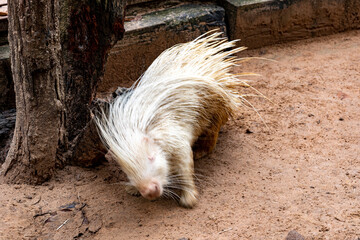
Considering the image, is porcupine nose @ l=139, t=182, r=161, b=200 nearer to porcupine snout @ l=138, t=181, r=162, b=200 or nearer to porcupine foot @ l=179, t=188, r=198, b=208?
porcupine snout @ l=138, t=181, r=162, b=200

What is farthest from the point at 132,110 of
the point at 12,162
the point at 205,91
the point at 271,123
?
the point at 271,123

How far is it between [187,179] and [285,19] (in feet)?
8.02

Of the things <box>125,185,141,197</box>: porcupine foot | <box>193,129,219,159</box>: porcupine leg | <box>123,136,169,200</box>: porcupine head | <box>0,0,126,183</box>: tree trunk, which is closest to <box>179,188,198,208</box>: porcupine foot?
<box>123,136,169,200</box>: porcupine head

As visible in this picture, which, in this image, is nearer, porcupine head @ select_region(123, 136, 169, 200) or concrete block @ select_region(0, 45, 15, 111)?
porcupine head @ select_region(123, 136, 169, 200)

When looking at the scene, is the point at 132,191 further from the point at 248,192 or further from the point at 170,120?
the point at 248,192

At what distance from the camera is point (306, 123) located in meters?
3.09

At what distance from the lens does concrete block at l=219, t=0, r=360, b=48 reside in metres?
4.12

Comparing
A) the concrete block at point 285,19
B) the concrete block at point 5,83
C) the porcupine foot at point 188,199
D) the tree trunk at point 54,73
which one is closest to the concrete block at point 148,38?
the concrete block at point 285,19

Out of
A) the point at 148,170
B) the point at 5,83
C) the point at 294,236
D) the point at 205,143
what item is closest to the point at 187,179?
the point at 148,170

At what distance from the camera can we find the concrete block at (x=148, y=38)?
377 centimetres

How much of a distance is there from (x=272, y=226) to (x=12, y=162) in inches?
56.9

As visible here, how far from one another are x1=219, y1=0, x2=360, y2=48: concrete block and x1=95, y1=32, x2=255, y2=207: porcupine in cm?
138

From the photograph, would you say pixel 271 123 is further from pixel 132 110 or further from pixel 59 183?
pixel 59 183

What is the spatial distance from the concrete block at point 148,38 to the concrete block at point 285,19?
0.25 metres
